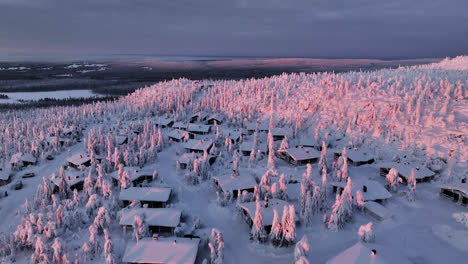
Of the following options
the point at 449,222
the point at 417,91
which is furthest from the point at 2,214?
the point at 417,91

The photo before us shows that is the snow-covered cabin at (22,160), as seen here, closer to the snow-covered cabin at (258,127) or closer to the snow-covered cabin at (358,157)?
the snow-covered cabin at (258,127)

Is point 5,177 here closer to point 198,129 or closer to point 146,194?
point 146,194

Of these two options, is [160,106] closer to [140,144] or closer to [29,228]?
[140,144]

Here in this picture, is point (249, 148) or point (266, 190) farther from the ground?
point (249, 148)

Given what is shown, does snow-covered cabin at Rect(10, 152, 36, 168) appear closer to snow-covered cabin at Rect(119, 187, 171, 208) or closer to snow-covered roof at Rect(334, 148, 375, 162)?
snow-covered cabin at Rect(119, 187, 171, 208)

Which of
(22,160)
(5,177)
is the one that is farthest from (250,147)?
(22,160)

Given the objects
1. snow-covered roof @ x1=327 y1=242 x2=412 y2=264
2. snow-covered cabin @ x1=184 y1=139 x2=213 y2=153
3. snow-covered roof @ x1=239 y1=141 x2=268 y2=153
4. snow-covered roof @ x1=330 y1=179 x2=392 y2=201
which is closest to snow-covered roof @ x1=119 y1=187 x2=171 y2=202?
snow-covered cabin @ x1=184 y1=139 x2=213 y2=153

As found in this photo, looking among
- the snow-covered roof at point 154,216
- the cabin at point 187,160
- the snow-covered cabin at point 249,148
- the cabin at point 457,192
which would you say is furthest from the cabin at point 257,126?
the cabin at point 457,192
